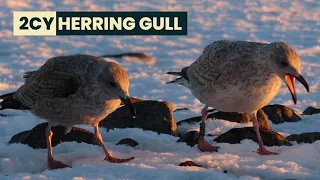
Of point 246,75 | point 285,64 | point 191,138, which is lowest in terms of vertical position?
point 191,138

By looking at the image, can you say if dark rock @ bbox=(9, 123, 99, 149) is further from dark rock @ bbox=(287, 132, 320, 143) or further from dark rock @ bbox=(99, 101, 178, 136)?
dark rock @ bbox=(287, 132, 320, 143)

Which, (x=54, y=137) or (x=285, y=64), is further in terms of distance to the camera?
(x=54, y=137)

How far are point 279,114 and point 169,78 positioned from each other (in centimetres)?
496

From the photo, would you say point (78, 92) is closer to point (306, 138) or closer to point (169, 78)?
point (306, 138)

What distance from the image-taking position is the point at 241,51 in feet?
23.0

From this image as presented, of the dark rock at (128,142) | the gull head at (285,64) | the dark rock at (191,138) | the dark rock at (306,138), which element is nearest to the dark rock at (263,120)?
the dark rock at (306,138)

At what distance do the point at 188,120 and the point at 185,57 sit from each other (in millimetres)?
7200

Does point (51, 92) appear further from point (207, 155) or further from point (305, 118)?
point (305, 118)

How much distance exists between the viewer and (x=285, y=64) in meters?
6.48

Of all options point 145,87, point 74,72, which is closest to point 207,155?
point 74,72

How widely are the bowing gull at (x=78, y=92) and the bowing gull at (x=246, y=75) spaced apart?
1.25 m

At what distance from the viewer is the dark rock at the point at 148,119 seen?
8.64m

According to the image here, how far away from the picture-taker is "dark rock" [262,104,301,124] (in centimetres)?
952

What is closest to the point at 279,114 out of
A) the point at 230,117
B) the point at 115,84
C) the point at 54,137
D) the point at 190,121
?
the point at 230,117
